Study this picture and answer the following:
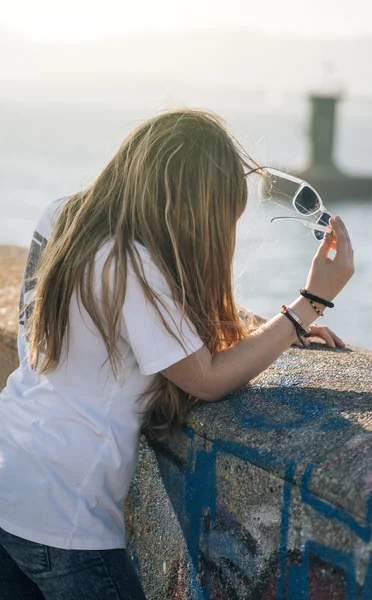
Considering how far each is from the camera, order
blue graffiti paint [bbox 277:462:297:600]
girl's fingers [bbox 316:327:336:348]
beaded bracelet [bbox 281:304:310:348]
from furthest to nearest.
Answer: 1. girl's fingers [bbox 316:327:336:348]
2. beaded bracelet [bbox 281:304:310:348]
3. blue graffiti paint [bbox 277:462:297:600]

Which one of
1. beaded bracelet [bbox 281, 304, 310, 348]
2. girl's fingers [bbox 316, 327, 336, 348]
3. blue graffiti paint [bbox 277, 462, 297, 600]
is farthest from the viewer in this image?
girl's fingers [bbox 316, 327, 336, 348]

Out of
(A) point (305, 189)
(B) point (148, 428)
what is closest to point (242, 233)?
(A) point (305, 189)

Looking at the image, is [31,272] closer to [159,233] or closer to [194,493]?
[159,233]

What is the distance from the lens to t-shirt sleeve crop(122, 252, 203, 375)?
72.6 inches

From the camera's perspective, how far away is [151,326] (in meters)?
1.85

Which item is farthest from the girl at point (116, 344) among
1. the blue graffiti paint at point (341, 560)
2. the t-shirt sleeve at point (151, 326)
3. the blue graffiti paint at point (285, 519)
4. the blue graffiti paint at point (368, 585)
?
the blue graffiti paint at point (368, 585)

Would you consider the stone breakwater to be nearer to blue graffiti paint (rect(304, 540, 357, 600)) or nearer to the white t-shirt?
blue graffiti paint (rect(304, 540, 357, 600))

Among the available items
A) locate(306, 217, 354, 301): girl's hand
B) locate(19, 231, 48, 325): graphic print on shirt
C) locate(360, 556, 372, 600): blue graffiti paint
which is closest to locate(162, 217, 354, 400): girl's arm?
locate(306, 217, 354, 301): girl's hand

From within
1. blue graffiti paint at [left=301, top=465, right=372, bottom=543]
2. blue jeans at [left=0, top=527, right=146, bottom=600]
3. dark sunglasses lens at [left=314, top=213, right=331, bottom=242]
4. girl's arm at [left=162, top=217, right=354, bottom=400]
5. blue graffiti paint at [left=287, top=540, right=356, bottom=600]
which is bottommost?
blue jeans at [left=0, top=527, right=146, bottom=600]

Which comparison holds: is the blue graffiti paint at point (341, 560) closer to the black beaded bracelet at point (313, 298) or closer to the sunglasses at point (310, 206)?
the black beaded bracelet at point (313, 298)

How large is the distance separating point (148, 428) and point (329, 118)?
121 ft

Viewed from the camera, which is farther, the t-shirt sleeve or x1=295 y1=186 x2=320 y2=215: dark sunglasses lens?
x1=295 y1=186 x2=320 y2=215: dark sunglasses lens

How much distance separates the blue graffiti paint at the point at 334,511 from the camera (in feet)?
4.95

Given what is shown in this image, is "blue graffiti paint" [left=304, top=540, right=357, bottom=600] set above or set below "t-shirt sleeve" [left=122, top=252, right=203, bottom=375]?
below
